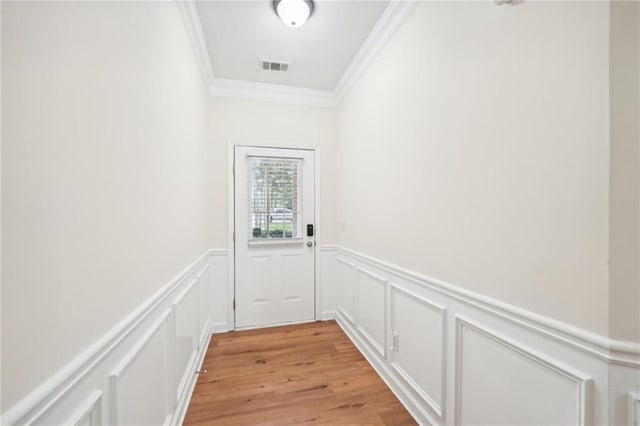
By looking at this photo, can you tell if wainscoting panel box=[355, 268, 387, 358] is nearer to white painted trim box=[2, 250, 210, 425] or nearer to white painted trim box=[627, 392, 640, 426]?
Result: white painted trim box=[627, 392, 640, 426]

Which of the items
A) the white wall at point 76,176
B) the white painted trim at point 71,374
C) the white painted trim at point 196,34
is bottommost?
the white painted trim at point 71,374

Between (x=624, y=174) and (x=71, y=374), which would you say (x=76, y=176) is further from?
(x=624, y=174)

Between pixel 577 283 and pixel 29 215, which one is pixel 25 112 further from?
pixel 577 283

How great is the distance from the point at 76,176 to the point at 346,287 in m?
2.50

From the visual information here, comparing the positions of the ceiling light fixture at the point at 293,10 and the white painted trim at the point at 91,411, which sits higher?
the ceiling light fixture at the point at 293,10

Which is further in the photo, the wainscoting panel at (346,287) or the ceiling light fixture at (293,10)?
the wainscoting panel at (346,287)

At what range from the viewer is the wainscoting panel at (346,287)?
2682 mm

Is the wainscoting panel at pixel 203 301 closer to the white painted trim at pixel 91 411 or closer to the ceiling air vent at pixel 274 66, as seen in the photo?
the white painted trim at pixel 91 411

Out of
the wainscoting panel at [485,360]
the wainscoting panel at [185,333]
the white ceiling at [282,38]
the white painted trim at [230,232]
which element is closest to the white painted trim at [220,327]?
the white painted trim at [230,232]

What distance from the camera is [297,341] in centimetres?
262

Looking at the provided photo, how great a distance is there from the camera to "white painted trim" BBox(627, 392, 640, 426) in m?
0.74

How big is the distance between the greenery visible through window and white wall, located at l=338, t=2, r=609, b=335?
4.62ft

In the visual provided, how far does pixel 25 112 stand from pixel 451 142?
61.4 inches

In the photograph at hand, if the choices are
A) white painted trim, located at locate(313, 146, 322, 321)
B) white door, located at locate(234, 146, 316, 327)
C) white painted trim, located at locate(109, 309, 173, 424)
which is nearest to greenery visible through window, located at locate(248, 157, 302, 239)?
white door, located at locate(234, 146, 316, 327)
